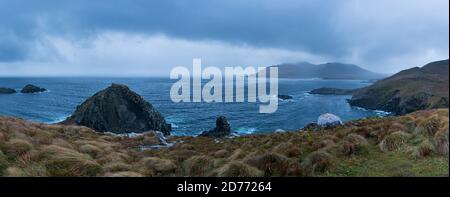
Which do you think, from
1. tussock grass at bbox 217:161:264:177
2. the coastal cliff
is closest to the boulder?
tussock grass at bbox 217:161:264:177

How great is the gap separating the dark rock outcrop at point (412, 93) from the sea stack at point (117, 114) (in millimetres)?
52446

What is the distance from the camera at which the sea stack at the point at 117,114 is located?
221 feet

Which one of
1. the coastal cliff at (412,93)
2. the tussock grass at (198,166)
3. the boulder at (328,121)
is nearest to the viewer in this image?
the tussock grass at (198,166)

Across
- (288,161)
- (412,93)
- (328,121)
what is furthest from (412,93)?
(288,161)

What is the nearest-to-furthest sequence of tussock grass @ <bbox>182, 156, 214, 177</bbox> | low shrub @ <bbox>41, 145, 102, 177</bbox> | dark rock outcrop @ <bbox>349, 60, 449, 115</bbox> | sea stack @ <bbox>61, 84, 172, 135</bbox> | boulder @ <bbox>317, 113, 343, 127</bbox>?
low shrub @ <bbox>41, 145, 102, 177</bbox>
tussock grass @ <bbox>182, 156, 214, 177</bbox>
boulder @ <bbox>317, 113, 343, 127</bbox>
sea stack @ <bbox>61, 84, 172, 135</bbox>
dark rock outcrop @ <bbox>349, 60, 449, 115</bbox>

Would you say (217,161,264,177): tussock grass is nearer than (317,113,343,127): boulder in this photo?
Yes

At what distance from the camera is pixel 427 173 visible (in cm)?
950

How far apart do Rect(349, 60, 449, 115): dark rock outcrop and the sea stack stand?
52.4 metres

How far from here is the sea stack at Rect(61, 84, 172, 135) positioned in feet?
221

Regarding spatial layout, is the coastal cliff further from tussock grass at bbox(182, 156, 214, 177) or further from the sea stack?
tussock grass at bbox(182, 156, 214, 177)

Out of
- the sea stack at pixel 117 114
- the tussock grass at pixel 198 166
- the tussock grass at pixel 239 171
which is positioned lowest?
the sea stack at pixel 117 114

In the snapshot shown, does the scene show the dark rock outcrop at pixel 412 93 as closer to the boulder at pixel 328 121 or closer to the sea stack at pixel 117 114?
the boulder at pixel 328 121

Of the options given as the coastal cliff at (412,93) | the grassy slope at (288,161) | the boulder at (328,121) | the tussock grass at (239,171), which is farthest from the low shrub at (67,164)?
the coastal cliff at (412,93)
